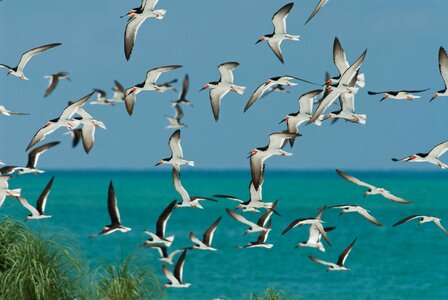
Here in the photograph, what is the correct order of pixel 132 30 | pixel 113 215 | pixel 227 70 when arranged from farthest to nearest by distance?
pixel 227 70 → pixel 132 30 → pixel 113 215

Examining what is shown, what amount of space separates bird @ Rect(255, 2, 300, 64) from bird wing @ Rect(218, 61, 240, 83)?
21.4 inches

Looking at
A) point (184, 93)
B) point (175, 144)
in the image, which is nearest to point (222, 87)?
point (175, 144)

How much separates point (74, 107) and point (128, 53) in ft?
3.94

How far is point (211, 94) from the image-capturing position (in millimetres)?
19094

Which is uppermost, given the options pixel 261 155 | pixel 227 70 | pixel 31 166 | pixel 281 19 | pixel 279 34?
pixel 281 19

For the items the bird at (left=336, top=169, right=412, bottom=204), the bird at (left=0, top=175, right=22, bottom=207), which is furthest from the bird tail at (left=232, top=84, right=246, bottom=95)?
the bird at (left=0, top=175, right=22, bottom=207)

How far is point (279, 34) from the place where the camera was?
18.7 m

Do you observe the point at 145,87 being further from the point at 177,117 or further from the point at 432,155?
the point at 177,117

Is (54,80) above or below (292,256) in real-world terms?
above

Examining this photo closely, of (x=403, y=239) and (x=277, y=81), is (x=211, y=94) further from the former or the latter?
(x=403, y=239)

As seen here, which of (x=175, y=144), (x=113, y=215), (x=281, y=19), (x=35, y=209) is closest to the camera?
(x=35, y=209)

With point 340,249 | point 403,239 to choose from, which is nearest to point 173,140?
point 340,249

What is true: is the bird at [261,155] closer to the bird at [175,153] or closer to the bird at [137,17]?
the bird at [175,153]

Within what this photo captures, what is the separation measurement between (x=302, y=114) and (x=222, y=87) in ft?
5.23
